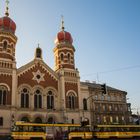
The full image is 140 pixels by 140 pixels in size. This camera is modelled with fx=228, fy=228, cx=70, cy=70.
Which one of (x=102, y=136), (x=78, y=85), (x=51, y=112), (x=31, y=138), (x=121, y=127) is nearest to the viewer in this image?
(x=31, y=138)

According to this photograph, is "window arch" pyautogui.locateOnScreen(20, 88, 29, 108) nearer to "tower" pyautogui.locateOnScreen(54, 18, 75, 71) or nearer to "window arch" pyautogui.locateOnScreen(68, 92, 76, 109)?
"window arch" pyautogui.locateOnScreen(68, 92, 76, 109)

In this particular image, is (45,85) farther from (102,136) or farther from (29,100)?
(102,136)

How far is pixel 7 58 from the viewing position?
155 feet

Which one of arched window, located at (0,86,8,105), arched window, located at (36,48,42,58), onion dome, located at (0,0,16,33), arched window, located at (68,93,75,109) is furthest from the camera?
arched window, located at (36,48,42,58)

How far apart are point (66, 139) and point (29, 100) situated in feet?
41.5

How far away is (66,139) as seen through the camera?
37.8m

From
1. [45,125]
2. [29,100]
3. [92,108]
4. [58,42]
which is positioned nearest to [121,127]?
[92,108]

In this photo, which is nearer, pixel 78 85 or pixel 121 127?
pixel 121 127

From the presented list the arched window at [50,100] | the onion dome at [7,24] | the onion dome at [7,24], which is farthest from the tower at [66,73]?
the onion dome at [7,24]

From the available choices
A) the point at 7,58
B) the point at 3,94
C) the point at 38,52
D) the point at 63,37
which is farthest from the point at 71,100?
the point at 7,58

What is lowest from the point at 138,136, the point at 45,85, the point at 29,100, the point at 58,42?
the point at 138,136

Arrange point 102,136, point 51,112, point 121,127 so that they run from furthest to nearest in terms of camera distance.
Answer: point 51,112
point 121,127
point 102,136

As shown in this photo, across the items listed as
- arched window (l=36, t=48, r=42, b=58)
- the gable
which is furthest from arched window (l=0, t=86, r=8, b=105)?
arched window (l=36, t=48, r=42, b=58)

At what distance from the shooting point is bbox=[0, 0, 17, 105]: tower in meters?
44.3
